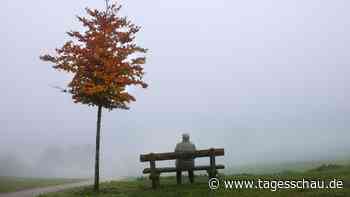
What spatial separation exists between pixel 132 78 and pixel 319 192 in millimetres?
12063

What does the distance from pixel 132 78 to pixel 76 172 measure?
56882 millimetres

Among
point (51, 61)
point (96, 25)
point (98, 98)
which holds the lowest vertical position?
point (98, 98)

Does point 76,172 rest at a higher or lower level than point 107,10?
lower

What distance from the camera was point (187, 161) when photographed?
80.3ft

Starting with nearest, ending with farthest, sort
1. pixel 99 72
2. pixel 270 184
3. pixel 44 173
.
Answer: pixel 270 184
pixel 99 72
pixel 44 173

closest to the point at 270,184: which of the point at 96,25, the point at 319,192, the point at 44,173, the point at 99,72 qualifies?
the point at 319,192

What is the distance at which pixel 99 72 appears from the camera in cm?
2691

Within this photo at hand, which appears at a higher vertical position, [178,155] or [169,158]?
[178,155]

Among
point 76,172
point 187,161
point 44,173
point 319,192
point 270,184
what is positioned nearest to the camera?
point 319,192

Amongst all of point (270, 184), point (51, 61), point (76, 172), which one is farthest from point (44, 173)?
point (270, 184)

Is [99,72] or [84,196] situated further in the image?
[99,72]

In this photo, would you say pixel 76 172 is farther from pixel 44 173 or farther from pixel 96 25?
pixel 96 25

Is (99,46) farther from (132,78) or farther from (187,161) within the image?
(187,161)

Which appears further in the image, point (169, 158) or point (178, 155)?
point (178, 155)
